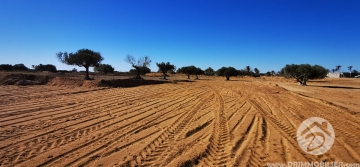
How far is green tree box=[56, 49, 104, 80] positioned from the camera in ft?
100

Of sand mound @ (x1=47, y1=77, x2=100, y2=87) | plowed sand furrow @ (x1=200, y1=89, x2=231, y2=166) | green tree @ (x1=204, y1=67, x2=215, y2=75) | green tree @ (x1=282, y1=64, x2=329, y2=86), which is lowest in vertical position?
plowed sand furrow @ (x1=200, y1=89, x2=231, y2=166)

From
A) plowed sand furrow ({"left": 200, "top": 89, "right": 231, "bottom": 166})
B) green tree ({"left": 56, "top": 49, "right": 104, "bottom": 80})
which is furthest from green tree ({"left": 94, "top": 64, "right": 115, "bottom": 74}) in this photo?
plowed sand furrow ({"left": 200, "top": 89, "right": 231, "bottom": 166})

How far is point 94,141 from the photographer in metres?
5.50

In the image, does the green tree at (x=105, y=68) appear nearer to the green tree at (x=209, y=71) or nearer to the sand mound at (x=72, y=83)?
the green tree at (x=209, y=71)

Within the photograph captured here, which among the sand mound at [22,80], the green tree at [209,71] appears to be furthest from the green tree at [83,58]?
the green tree at [209,71]

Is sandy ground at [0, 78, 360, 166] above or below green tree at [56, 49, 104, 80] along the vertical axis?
below

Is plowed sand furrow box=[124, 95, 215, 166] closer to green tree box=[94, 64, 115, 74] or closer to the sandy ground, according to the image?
the sandy ground

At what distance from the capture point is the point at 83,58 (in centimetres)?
3056

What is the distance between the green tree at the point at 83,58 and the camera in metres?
30.5

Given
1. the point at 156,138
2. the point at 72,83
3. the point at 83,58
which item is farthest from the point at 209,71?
the point at 156,138

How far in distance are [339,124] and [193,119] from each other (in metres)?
5.26

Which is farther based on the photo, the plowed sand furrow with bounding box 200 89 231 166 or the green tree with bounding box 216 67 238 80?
the green tree with bounding box 216 67 238 80

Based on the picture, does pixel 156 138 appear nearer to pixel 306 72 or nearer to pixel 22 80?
pixel 22 80

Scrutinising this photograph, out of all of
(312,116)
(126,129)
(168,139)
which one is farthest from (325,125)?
(126,129)
